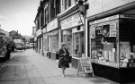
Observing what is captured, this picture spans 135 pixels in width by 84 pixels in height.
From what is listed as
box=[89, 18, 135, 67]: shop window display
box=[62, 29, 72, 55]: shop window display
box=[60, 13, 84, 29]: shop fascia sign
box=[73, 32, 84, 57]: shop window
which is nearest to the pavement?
box=[89, 18, 135, 67]: shop window display

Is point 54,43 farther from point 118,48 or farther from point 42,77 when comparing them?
point 118,48

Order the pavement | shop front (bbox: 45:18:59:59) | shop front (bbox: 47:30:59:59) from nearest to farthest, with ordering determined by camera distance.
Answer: the pavement → shop front (bbox: 45:18:59:59) → shop front (bbox: 47:30:59:59)

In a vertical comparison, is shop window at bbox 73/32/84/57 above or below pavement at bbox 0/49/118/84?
above

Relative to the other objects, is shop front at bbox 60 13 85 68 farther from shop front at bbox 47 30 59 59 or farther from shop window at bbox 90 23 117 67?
shop front at bbox 47 30 59 59

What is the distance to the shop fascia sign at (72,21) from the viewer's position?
12258 millimetres

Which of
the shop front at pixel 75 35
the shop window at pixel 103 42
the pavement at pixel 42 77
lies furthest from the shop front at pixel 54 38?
the shop window at pixel 103 42

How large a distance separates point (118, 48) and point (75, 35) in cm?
562

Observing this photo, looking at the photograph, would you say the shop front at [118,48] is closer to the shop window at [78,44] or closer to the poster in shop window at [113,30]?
the poster in shop window at [113,30]

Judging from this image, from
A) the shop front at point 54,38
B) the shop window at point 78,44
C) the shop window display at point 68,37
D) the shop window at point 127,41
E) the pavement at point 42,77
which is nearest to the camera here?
the shop window at point 127,41

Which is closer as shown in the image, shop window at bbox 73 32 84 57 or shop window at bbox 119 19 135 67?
shop window at bbox 119 19 135 67

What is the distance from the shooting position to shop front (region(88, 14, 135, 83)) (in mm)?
8352

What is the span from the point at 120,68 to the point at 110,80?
975mm

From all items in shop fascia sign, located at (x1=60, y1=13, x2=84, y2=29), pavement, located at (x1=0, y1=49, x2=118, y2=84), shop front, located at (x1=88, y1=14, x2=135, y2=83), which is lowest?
pavement, located at (x1=0, y1=49, x2=118, y2=84)

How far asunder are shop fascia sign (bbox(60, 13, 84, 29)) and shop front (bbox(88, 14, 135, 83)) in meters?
2.71
